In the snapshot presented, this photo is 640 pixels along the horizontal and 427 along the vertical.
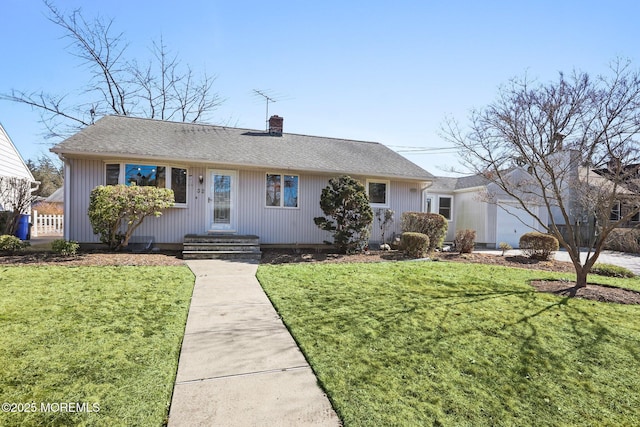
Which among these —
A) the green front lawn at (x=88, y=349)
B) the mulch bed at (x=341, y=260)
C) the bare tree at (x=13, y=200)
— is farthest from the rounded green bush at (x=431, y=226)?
the bare tree at (x=13, y=200)

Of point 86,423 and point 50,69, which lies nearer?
point 86,423

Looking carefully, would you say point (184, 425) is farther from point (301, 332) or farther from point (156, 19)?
point (156, 19)

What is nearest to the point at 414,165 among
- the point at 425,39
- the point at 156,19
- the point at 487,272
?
the point at 425,39

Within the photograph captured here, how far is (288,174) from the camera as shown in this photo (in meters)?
11.6

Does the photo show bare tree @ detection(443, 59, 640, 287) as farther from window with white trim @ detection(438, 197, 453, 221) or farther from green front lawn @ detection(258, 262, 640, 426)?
window with white trim @ detection(438, 197, 453, 221)

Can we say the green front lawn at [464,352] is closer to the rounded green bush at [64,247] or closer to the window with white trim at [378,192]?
the rounded green bush at [64,247]

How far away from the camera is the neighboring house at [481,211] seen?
1557cm

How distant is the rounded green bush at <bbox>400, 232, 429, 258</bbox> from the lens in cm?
1006

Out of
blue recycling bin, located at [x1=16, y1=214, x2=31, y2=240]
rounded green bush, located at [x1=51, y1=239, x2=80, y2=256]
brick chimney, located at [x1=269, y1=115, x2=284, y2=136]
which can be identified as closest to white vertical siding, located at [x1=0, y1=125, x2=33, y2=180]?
blue recycling bin, located at [x1=16, y1=214, x2=31, y2=240]

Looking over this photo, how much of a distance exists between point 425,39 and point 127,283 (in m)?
9.66

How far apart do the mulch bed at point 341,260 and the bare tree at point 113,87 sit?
13539 millimetres

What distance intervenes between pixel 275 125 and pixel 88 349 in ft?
39.5

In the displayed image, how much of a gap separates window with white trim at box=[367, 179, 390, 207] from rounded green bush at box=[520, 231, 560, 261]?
197 inches

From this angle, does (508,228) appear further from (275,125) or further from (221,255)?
(221,255)
